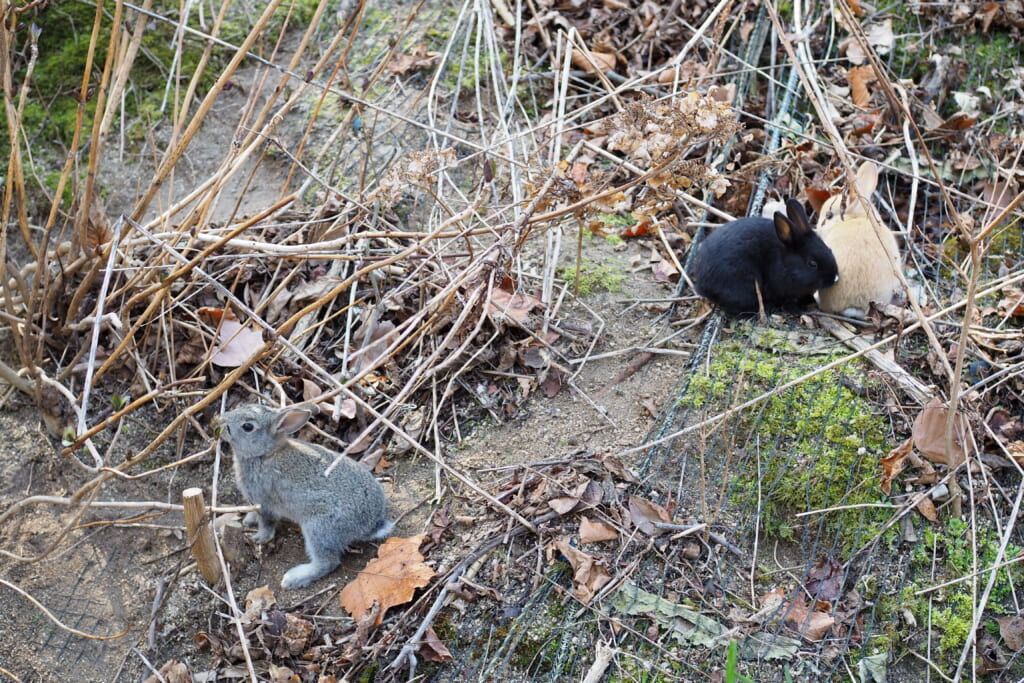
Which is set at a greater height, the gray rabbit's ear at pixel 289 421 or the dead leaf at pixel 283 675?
the gray rabbit's ear at pixel 289 421

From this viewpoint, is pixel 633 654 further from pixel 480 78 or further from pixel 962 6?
pixel 962 6

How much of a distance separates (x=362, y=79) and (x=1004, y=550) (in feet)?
15.1

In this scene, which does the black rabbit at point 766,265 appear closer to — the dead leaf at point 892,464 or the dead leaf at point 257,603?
the dead leaf at point 892,464

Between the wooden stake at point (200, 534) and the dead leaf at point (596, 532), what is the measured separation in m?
1.54

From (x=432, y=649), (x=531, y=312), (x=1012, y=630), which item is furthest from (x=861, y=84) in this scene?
(x=432, y=649)

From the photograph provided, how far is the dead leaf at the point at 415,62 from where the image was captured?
19.1 feet

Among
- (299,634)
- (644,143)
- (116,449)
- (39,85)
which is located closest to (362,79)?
(39,85)

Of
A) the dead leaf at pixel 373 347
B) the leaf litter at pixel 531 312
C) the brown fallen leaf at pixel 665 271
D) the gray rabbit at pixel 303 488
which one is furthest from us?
the brown fallen leaf at pixel 665 271

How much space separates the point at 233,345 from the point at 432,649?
2076mm

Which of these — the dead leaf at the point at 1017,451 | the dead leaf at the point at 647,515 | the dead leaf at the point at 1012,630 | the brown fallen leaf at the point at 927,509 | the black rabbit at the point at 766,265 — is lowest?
the dead leaf at the point at 647,515

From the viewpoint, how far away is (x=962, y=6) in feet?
19.4

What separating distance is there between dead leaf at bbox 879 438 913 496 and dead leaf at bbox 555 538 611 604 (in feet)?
4.09

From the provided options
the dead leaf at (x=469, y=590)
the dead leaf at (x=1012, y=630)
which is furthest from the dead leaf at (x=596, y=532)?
the dead leaf at (x=1012, y=630)

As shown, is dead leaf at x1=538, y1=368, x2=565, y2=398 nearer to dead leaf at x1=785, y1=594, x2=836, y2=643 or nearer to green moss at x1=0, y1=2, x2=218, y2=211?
dead leaf at x1=785, y1=594, x2=836, y2=643
